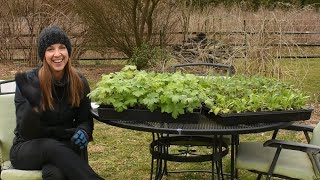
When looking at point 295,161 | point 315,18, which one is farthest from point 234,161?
point 315,18

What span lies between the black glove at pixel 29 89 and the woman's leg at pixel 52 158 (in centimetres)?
27

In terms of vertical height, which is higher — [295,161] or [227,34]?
[227,34]

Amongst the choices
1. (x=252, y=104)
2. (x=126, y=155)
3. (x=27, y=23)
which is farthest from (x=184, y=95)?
(x=27, y=23)

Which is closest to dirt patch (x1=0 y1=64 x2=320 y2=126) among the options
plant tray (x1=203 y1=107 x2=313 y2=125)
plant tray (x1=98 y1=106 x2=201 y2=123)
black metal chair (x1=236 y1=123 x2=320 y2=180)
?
black metal chair (x1=236 y1=123 x2=320 y2=180)

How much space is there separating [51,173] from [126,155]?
212cm

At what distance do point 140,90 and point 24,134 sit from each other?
2.73 feet

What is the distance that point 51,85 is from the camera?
311cm

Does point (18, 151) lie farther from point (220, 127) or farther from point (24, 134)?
point (220, 127)

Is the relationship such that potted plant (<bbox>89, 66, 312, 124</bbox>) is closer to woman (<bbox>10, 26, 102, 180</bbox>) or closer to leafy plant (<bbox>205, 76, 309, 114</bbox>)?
leafy plant (<bbox>205, 76, 309, 114</bbox>)

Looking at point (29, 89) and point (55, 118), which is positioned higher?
point (29, 89)

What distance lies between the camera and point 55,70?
3.18m

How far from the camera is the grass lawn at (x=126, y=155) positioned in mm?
4436

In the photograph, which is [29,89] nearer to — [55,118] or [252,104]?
[55,118]

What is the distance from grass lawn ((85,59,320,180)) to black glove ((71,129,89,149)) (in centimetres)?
135
